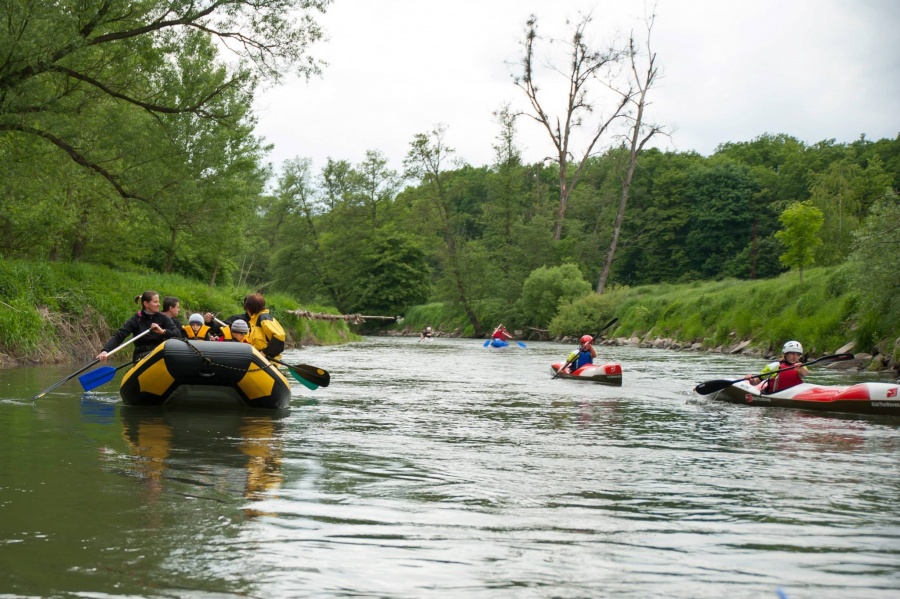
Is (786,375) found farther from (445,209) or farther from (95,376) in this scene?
(445,209)

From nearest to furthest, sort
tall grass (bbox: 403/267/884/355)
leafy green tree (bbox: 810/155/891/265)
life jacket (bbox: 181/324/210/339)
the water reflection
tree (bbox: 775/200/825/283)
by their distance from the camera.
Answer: the water reflection, life jacket (bbox: 181/324/210/339), tall grass (bbox: 403/267/884/355), tree (bbox: 775/200/825/283), leafy green tree (bbox: 810/155/891/265)

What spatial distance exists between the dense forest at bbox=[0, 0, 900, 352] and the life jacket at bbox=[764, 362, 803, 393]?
25.2 feet

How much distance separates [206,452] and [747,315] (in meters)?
26.0

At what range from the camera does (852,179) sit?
138 ft

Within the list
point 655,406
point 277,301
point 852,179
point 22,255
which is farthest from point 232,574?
point 852,179

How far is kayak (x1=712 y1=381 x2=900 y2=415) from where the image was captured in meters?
10.5

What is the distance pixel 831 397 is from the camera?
10.9 m

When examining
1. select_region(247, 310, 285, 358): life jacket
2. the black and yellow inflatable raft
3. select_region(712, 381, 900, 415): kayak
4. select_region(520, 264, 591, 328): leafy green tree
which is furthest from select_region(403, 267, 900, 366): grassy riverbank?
the black and yellow inflatable raft

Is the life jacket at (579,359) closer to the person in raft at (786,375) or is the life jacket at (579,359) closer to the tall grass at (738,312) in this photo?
the person in raft at (786,375)

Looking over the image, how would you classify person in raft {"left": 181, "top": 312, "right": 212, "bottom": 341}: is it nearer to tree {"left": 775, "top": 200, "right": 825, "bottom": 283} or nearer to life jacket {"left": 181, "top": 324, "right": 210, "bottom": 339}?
life jacket {"left": 181, "top": 324, "right": 210, "bottom": 339}

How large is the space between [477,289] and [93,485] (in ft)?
163

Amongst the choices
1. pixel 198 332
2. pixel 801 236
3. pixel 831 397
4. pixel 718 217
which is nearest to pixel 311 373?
pixel 198 332

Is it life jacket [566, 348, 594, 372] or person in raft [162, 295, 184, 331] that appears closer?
person in raft [162, 295, 184, 331]

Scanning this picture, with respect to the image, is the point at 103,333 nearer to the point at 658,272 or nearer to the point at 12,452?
the point at 12,452
